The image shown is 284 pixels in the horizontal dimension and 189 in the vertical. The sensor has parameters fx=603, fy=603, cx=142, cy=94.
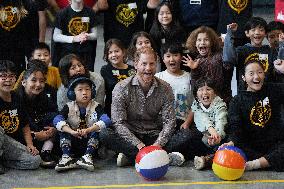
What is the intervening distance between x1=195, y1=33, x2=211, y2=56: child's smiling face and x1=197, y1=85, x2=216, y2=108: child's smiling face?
22.2 inches

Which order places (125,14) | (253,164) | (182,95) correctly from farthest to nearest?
(125,14) → (182,95) → (253,164)

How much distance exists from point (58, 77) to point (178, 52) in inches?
44.4

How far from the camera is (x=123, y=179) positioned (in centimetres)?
436

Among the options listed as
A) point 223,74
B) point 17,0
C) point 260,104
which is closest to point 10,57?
point 17,0

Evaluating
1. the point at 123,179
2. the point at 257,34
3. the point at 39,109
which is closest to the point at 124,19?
the point at 257,34

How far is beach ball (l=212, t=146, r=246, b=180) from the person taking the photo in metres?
4.18

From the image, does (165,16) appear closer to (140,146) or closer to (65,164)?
(140,146)

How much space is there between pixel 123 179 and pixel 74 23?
198 cm

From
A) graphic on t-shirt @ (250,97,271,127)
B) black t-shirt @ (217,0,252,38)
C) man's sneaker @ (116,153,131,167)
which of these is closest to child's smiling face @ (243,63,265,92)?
graphic on t-shirt @ (250,97,271,127)

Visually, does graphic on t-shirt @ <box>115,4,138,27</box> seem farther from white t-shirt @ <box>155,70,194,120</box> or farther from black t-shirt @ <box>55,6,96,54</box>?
white t-shirt @ <box>155,70,194,120</box>

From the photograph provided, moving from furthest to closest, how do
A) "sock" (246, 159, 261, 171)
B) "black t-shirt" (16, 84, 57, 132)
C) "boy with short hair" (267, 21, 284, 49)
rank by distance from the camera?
"boy with short hair" (267, 21, 284, 49), "black t-shirt" (16, 84, 57, 132), "sock" (246, 159, 261, 171)

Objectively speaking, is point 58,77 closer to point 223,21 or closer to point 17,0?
point 17,0

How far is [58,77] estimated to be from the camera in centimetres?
552

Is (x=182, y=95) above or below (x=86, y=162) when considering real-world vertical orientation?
above
